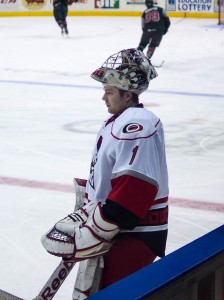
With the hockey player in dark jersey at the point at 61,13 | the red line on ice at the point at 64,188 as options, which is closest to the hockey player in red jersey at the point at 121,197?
the red line on ice at the point at 64,188

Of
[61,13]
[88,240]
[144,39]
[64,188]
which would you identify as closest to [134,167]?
[88,240]

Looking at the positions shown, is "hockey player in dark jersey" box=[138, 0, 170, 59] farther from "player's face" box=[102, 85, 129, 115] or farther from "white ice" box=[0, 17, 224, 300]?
"player's face" box=[102, 85, 129, 115]

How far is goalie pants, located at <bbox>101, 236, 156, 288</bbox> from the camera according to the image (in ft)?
7.22

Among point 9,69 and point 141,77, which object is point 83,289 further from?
point 9,69

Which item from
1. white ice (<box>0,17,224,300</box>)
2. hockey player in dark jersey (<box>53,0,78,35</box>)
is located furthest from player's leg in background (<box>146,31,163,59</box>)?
hockey player in dark jersey (<box>53,0,78,35</box>)

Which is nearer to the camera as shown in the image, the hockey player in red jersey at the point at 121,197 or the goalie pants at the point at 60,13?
the hockey player in red jersey at the point at 121,197

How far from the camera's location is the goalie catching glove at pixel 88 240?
208 centimetres

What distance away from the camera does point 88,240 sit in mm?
2084

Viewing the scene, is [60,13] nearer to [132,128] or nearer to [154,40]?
[154,40]

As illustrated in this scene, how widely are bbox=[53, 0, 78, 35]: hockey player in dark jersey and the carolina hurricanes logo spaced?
14618 millimetres

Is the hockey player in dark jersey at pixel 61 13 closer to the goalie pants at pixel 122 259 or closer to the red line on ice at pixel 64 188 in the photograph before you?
the red line on ice at pixel 64 188

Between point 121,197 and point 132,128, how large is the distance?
19 centimetres

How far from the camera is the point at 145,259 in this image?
223 centimetres

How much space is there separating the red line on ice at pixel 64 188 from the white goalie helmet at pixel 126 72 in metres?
2.45
